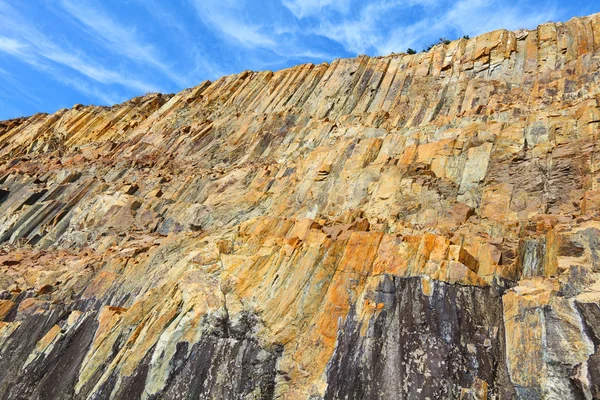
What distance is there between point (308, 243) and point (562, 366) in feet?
28.6

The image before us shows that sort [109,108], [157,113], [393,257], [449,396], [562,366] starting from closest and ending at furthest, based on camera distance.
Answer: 1. [562,366]
2. [449,396]
3. [393,257]
4. [157,113]
5. [109,108]

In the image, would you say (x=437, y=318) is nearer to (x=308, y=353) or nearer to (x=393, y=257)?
(x=393, y=257)

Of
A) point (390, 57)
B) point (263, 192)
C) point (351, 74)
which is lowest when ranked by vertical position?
point (263, 192)

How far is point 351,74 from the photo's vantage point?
120 feet

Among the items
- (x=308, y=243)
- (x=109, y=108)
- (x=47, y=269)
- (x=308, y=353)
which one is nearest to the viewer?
(x=308, y=353)

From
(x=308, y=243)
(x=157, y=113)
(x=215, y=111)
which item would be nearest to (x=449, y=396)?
(x=308, y=243)

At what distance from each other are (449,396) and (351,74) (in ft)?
99.2

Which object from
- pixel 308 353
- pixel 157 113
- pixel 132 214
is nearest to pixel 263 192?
pixel 132 214

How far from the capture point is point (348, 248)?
50.2 feet

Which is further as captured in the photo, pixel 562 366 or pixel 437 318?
pixel 437 318

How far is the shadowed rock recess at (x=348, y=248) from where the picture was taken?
11.6 m

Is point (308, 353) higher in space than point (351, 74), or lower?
lower

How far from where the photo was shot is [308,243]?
1628 centimetres

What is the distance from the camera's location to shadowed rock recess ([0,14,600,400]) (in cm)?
1161
